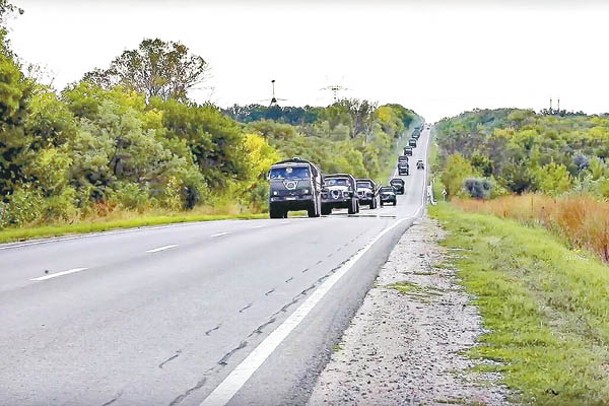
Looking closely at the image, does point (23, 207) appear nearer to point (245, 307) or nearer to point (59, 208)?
point (59, 208)

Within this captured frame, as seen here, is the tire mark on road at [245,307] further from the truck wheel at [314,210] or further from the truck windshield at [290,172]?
the truck wheel at [314,210]

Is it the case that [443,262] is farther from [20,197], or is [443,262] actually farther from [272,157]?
[272,157]

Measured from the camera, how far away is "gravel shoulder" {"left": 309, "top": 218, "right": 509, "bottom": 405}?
620 cm

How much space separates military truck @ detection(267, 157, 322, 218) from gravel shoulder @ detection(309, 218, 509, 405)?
22892 mm

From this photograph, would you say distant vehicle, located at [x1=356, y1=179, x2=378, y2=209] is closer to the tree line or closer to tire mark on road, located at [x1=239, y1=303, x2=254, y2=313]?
the tree line

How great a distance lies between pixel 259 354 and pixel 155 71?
6026 cm

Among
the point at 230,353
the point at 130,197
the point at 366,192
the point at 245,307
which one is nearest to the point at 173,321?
the point at 245,307

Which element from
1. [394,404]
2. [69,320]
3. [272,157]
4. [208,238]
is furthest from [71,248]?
[272,157]

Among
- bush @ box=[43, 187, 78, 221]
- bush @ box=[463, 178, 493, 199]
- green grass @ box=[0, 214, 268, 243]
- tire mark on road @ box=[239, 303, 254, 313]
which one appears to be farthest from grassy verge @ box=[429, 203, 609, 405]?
bush @ box=[463, 178, 493, 199]

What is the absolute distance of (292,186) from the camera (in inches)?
1415

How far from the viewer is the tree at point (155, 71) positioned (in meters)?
65.2

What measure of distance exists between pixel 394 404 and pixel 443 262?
402 inches

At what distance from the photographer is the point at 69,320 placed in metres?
9.09

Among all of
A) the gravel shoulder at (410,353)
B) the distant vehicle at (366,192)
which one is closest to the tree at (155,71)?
the distant vehicle at (366,192)
